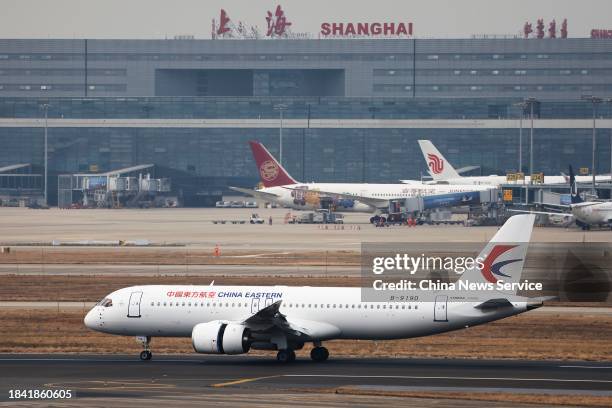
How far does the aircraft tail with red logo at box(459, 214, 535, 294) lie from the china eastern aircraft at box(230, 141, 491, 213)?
343ft

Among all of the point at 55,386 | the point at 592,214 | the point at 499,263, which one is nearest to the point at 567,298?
the point at 499,263

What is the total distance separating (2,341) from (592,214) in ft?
279

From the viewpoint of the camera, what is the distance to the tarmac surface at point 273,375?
41.0m

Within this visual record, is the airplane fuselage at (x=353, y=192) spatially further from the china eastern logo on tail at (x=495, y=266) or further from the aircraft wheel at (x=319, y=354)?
the china eastern logo on tail at (x=495, y=266)

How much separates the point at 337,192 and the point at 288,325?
10986 centimetres

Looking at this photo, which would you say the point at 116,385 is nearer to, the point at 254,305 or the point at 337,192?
the point at 254,305

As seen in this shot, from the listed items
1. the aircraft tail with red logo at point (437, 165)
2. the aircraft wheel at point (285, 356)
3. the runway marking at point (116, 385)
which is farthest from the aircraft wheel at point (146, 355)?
the aircraft tail with red logo at point (437, 165)

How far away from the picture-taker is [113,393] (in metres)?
39.9

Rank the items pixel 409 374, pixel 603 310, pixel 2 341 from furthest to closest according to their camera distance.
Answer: pixel 603 310, pixel 2 341, pixel 409 374

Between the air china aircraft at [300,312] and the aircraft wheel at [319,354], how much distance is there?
4 cm

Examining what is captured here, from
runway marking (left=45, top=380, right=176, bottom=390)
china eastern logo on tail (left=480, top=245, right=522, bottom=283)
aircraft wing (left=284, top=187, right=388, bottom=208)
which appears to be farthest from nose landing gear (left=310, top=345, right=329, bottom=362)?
aircraft wing (left=284, top=187, right=388, bottom=208)

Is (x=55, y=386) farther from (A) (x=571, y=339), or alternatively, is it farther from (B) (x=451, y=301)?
(A) (x=571, y=339)

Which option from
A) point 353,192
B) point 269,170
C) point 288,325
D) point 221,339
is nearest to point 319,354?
point 288,325

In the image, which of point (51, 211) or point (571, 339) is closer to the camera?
point (571, 339)
